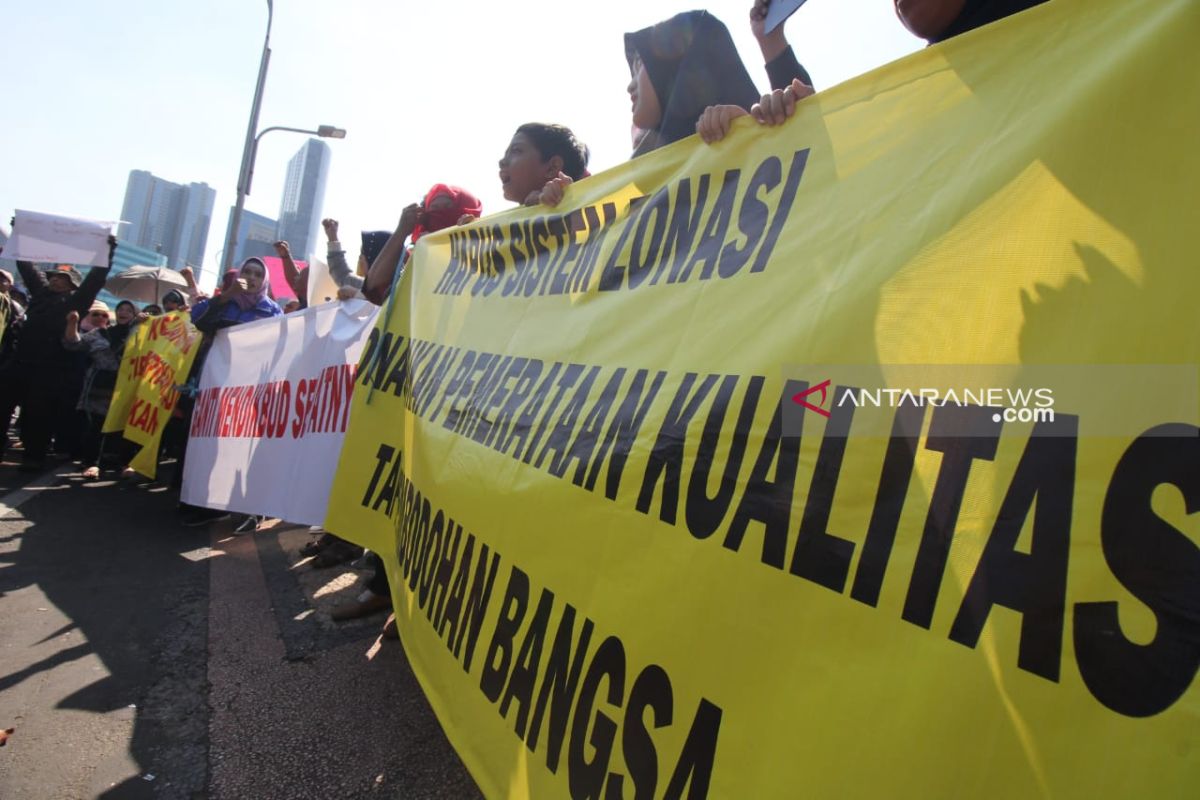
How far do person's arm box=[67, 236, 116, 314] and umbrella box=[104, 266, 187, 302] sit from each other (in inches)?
147

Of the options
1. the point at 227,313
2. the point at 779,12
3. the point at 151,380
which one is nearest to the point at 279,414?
the point at 227,313

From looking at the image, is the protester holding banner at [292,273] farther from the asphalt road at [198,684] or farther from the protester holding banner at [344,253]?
the asphalt road at [198,684]

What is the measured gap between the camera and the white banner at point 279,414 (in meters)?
3.63

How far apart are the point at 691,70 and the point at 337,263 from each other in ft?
8.98

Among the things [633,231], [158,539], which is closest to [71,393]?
[158,539]

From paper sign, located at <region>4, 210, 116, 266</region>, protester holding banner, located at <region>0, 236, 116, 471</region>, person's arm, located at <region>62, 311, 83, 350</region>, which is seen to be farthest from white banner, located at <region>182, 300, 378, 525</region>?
protester holding banner, located at <region>0, 236, 116, 471</region>

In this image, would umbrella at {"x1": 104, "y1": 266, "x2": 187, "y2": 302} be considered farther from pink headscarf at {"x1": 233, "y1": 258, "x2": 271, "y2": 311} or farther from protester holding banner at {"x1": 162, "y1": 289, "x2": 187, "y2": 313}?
pink headscarf at {"x1": 233, "y1": 258, "x2": 271, "y2": 311}

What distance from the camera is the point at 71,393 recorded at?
6.76 m

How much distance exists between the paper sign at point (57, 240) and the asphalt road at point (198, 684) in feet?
9.34

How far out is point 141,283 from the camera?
9.87 metres

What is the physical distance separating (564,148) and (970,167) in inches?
98.3

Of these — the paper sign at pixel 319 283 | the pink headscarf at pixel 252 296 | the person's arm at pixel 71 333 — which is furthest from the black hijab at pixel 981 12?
the person's arm at pixel 71 333

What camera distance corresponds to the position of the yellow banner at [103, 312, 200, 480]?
5207mm

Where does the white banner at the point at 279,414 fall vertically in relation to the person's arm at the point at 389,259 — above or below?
below
